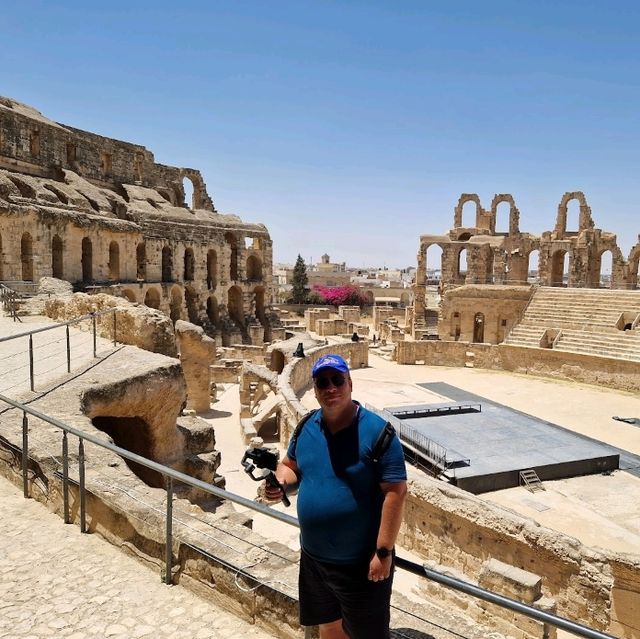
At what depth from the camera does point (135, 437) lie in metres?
7.71

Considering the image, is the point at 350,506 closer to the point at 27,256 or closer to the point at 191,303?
the point at 27,256

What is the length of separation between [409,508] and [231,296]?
27248 millimetres

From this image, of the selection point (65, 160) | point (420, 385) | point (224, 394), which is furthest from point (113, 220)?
point (420, 385)

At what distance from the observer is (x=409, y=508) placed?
9.38 m

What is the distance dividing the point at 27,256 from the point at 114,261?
638 centimetres

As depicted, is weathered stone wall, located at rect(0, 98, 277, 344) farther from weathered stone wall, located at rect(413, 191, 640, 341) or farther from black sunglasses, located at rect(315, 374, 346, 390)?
black sunglasses, located at rect(315, 374, 346, 390)

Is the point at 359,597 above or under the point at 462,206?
under

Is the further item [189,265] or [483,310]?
[189,265]

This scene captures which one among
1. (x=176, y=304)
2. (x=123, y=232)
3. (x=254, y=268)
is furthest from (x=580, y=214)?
(x=123, y=232)

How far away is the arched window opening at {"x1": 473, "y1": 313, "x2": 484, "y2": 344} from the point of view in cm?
3011

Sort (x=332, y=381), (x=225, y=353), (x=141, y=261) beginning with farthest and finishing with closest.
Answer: (x=141, y=261)
(x=225, y=353)
(x=332, y=381)

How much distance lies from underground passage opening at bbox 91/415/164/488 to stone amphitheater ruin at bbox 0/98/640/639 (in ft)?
0.12

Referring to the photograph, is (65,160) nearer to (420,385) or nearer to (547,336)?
(420,385)

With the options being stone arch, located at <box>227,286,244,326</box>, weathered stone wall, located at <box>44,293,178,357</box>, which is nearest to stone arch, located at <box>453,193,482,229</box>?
stone arch, located at <box>227,286,244,326</box>
